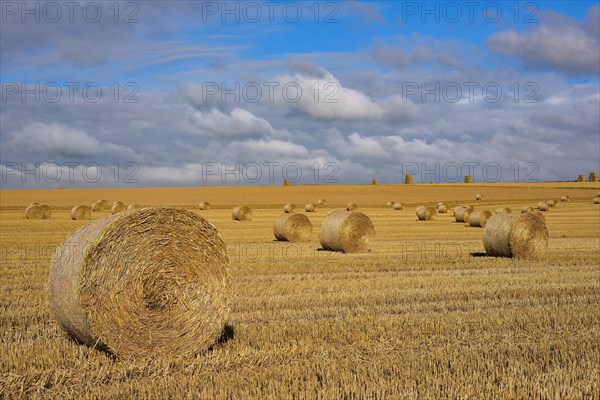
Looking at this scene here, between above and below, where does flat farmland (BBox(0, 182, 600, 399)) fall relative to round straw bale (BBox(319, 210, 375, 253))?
below

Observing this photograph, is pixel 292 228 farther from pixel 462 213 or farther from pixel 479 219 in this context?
pixel 462 213

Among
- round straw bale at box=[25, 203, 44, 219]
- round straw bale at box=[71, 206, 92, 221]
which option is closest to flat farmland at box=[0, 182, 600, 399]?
round straw bale at box=[71, 206, 92, 221]

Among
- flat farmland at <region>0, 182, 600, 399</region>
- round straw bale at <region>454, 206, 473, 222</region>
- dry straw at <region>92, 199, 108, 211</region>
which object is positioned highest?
dry straw at <region>92, 199, 108, 211</region>

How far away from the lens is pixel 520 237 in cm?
1633

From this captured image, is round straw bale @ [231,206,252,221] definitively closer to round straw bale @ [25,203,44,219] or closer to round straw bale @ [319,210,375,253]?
round straw bale @ [25,203,44,219]

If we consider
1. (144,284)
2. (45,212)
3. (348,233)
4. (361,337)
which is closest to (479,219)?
(348,233)

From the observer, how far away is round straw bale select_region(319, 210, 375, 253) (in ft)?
58.0

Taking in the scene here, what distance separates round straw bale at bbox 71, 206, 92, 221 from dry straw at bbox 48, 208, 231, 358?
2697 centimetres

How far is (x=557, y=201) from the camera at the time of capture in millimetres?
51438

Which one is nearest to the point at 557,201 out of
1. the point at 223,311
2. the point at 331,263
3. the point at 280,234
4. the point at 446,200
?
the point at 446,200

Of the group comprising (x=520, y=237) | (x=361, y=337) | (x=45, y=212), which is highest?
(x=45, y=212)

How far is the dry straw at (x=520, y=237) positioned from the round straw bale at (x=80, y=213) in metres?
22.9

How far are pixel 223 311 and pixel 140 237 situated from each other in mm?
1262

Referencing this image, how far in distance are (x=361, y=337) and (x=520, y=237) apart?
10.1 metres
